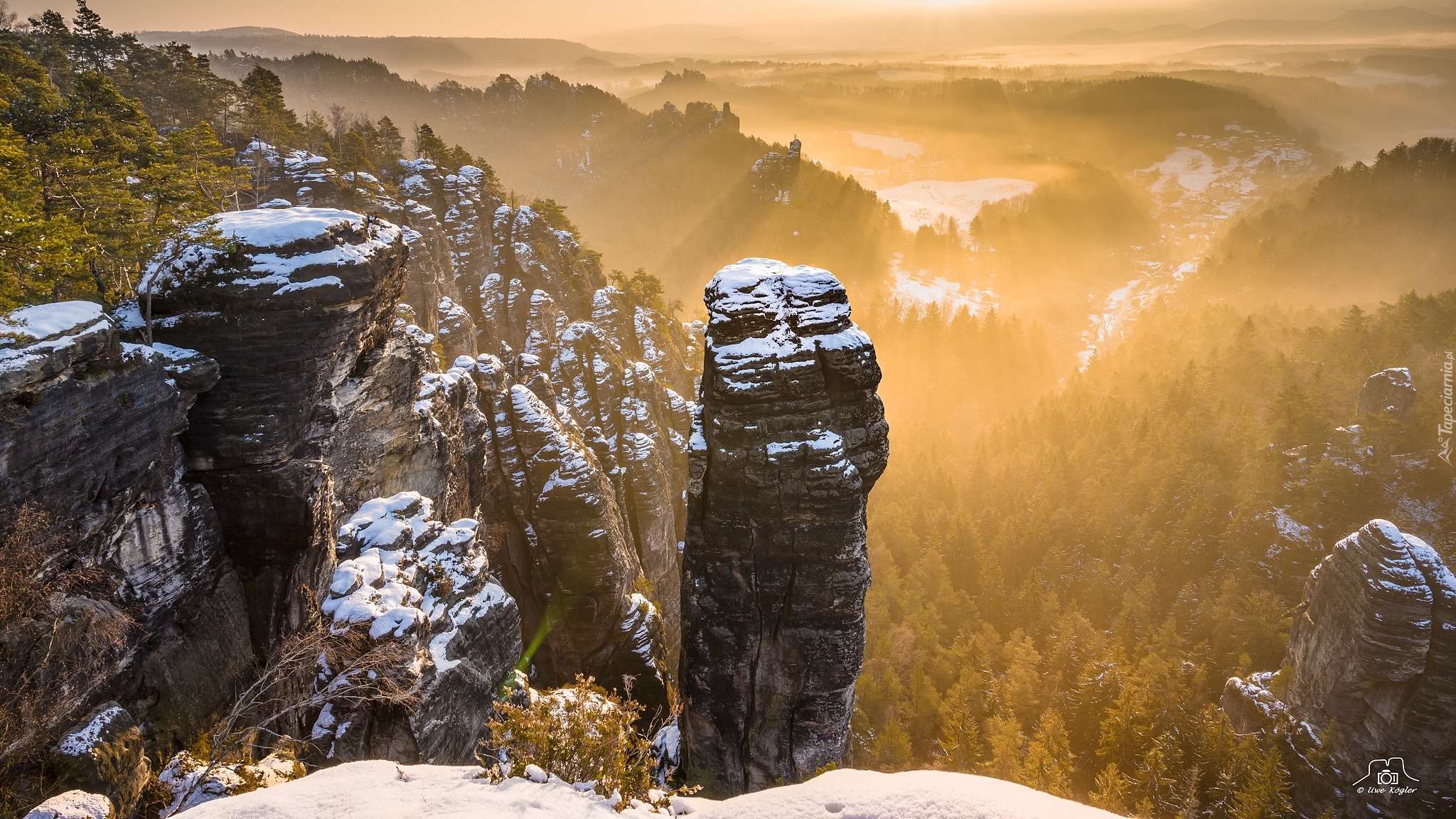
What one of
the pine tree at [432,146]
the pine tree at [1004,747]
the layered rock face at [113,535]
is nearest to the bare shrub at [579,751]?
the layered rock face at [113,535]

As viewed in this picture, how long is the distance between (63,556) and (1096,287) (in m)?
197

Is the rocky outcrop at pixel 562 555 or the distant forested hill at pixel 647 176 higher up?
the distant forested hill at pixel 647 176

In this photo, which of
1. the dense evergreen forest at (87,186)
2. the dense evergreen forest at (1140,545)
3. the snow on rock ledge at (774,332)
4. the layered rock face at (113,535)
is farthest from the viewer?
the dense evergreen forest at (1140,545)

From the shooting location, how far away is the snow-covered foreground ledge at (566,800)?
958 centimetres

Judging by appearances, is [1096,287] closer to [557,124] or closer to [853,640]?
[557,124]

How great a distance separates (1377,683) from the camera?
33281 millimetres

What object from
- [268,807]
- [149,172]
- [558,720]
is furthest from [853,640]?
[149,172]

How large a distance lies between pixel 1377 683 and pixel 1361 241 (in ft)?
475

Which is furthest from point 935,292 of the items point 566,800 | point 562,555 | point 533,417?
point 566,800

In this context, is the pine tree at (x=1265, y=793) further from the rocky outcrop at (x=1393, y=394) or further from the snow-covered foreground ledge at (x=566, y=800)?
the rocky outcrop at (x=1393, y=394)

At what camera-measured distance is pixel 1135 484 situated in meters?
→ 68.6

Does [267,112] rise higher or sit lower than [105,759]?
higher

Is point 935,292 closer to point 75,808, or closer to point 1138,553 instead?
point 1138,553

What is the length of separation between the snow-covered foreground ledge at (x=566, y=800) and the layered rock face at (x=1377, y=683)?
37125 mm
